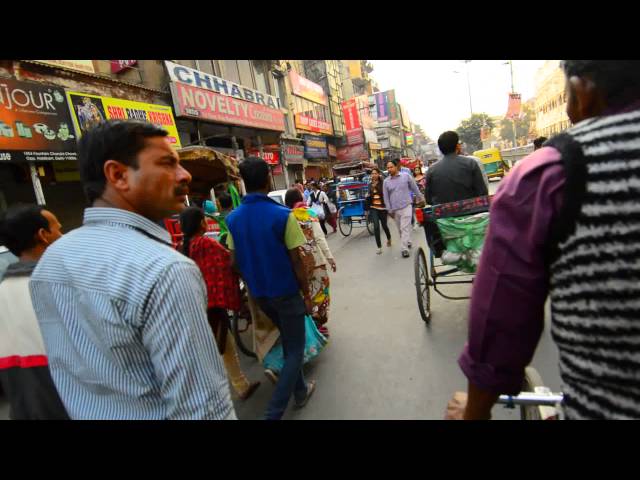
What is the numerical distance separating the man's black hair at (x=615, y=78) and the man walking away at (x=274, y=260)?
2000mm

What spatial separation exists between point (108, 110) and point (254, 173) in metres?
8.43

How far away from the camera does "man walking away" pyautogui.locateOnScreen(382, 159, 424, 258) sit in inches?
274

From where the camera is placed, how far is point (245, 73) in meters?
16.7

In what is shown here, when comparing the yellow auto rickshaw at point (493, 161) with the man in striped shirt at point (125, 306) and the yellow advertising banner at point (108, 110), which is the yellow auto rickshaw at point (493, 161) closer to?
the yellow advertising banner at point (108, 110)

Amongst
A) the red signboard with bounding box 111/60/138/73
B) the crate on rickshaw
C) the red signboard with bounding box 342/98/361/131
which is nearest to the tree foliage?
the red signboard with bounding box 342/98/361/131

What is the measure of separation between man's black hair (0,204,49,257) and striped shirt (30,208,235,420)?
101 cm

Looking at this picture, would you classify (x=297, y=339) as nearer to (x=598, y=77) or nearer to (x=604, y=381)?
(x=604, y=381)

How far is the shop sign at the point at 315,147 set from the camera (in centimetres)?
2186

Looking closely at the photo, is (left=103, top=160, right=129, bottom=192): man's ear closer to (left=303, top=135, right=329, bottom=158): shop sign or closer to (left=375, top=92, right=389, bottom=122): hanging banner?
(left=303, top=135, right=329, bottom=158): shop sign

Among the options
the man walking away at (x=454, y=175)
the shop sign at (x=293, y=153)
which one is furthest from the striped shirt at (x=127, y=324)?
the shop sign at (x=293, y=153)

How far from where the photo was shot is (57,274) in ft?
3.33

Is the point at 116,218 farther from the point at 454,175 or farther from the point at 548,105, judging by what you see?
the point at 548,105

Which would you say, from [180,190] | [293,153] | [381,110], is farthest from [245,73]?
[381,110]
